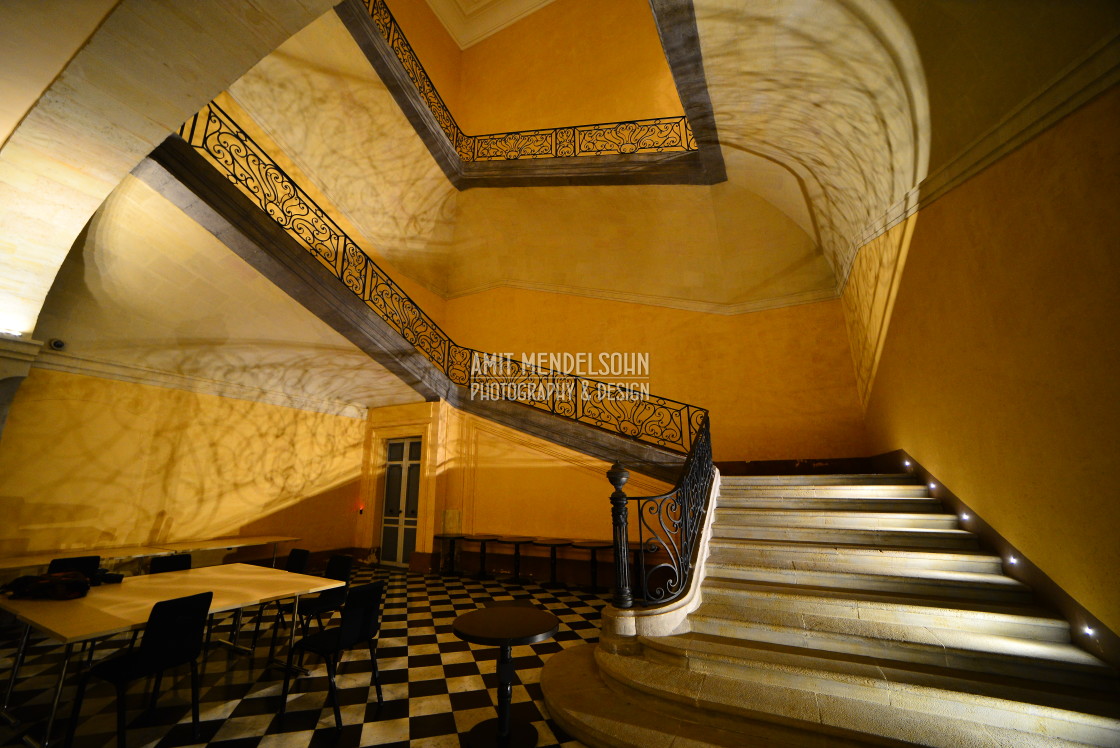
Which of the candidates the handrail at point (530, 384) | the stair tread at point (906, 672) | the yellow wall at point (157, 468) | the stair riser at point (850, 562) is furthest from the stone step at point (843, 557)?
the yellow wall at point (157, 468)

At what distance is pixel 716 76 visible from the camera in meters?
4.67

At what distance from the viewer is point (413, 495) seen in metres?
7.71

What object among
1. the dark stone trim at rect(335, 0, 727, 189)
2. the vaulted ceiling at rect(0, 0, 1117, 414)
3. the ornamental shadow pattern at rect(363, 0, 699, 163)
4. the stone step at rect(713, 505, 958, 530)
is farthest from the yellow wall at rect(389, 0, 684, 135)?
the stone step at rect(713, 505, 958, 530)

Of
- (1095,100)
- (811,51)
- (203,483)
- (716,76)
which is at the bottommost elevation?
(203,483)

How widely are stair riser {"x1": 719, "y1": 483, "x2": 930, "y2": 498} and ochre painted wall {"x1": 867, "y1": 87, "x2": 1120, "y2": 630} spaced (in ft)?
0.91

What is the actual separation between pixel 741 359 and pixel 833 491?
3.13 metres

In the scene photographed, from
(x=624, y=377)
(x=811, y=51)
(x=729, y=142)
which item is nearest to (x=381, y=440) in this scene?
(x=624, y=377)

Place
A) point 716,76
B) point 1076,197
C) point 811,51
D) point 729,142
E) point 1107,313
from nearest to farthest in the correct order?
point 1107,313 → point 1076,197 → point 811,51 → point 716,76 → point 729,142

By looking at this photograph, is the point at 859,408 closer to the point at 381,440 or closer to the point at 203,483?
the point at 381,440

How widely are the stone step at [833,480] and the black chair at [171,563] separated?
17.4 feet

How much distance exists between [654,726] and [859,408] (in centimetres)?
542

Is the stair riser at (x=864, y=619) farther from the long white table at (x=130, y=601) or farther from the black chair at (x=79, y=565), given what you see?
the black chair at (x=79, y=565)

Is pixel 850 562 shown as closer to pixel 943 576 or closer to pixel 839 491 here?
pixel 943 576

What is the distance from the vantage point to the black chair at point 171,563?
4.09 meters
